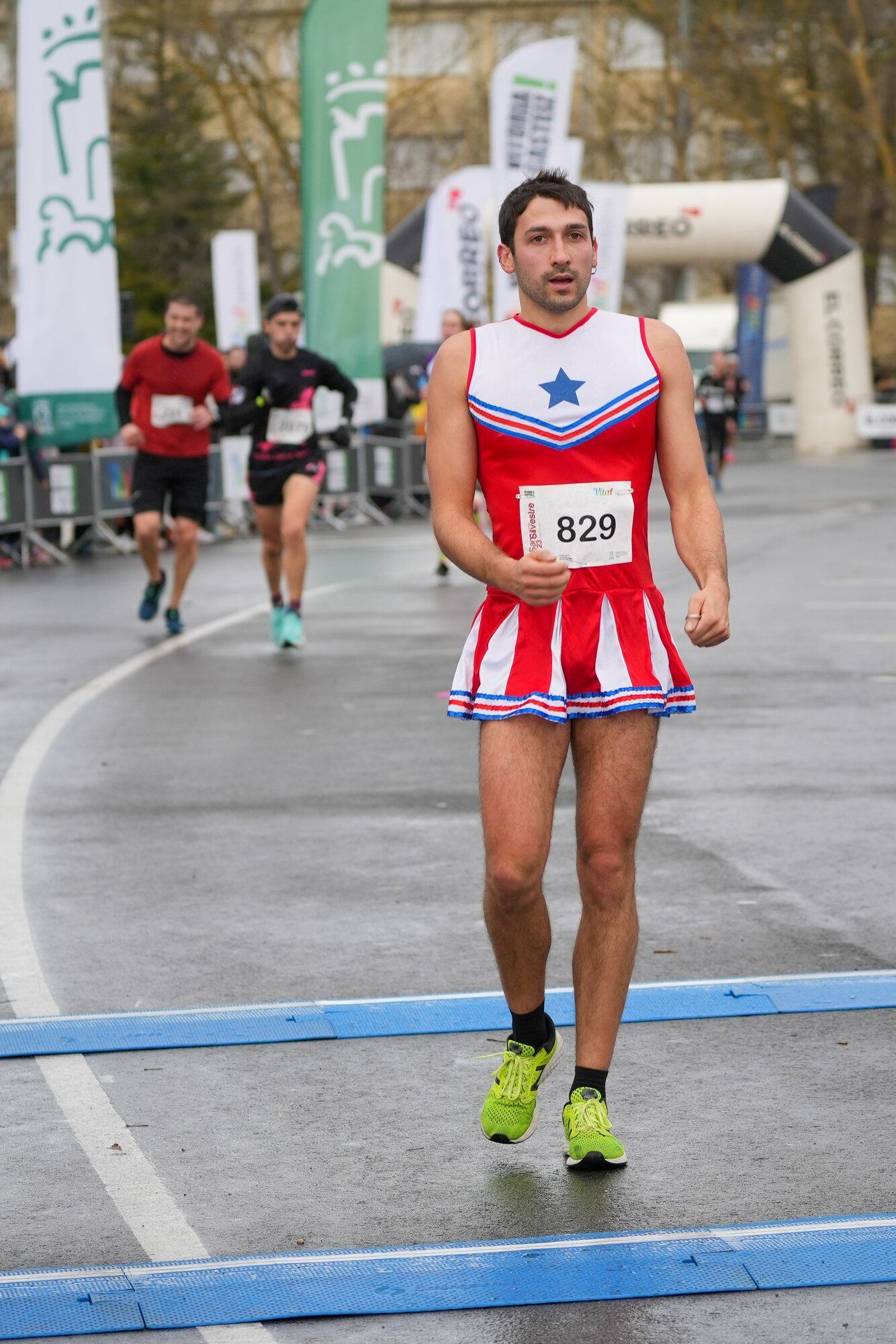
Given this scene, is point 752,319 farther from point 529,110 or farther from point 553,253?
point 553,253

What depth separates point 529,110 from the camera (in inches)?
1156

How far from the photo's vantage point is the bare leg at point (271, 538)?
45.8 feet

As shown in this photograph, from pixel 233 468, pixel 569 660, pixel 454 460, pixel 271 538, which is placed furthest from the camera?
pixel 233 468

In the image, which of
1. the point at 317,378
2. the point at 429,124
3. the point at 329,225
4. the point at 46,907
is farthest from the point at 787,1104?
the point at 429,124

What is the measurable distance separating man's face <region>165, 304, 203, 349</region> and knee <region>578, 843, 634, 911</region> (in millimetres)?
9990

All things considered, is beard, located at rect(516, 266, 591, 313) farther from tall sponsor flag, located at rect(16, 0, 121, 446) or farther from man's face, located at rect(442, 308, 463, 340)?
tall sponsor flag, located at rect(16, 0, 121, 446)

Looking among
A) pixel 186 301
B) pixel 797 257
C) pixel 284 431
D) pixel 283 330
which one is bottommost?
pixel 284 431

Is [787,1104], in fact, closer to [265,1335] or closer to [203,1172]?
[203,1172]

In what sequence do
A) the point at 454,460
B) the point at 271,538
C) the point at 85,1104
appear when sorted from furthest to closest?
the point at 271,538
the point at 85,1104
the point at 454,460

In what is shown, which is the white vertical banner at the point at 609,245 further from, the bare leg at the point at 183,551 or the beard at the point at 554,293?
the beard at the point at 554,293

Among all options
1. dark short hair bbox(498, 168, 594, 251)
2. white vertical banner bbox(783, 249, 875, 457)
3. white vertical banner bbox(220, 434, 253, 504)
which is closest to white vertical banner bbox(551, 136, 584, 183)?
white vertical banner bbox(220, 434, 253, 504)

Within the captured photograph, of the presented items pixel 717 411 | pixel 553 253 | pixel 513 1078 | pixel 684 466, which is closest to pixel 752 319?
pixel 717 411

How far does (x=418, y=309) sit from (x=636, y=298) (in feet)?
97.9

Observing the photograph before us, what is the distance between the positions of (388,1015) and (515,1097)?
1028 millimetres
